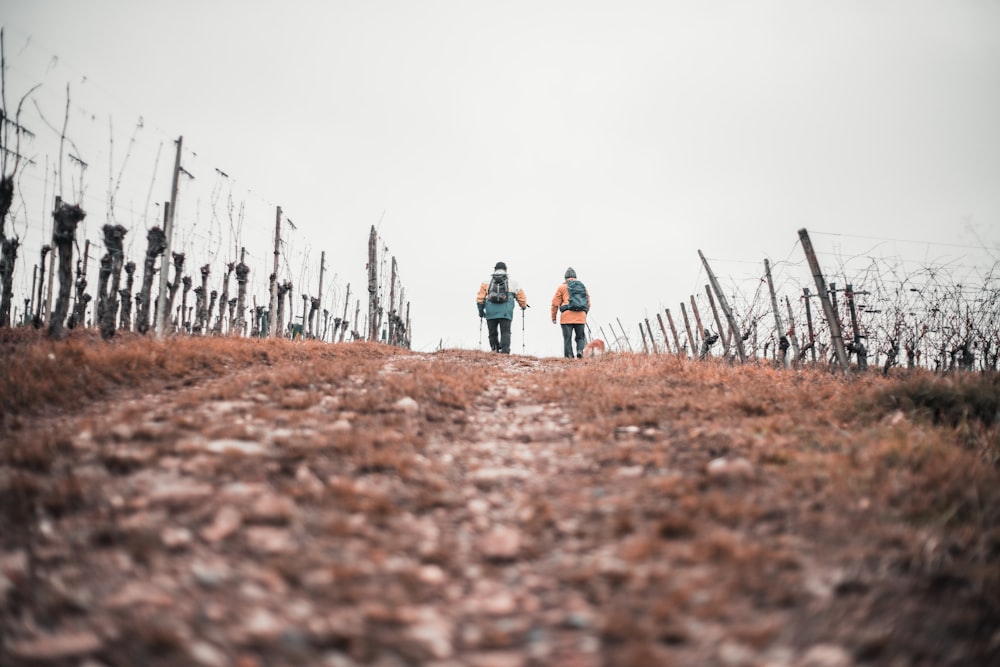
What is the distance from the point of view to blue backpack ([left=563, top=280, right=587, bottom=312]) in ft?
40.3

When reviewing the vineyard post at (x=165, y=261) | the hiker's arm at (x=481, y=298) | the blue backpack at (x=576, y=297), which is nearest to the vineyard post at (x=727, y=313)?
the blue backpack at (x=576, y=297)

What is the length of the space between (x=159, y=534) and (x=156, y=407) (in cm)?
260

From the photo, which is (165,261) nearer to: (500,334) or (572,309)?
(500,334)

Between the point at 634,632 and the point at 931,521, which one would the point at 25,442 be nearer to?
the point at 634,632

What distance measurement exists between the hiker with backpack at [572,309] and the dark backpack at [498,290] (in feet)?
4.41

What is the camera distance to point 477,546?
2498 mm

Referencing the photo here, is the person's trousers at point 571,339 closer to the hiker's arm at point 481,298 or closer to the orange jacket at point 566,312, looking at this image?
the orange jacket at point 566,312

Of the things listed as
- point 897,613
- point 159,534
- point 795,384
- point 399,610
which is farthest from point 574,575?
point 795,384

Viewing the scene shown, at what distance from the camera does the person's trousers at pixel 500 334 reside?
13086mm

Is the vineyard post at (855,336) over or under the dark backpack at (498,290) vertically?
under

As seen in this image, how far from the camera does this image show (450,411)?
4953mm

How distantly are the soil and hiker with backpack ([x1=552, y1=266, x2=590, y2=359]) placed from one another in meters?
8.21

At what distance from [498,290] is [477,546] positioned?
10338mm

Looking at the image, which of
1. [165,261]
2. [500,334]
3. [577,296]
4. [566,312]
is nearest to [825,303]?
[577,296]
